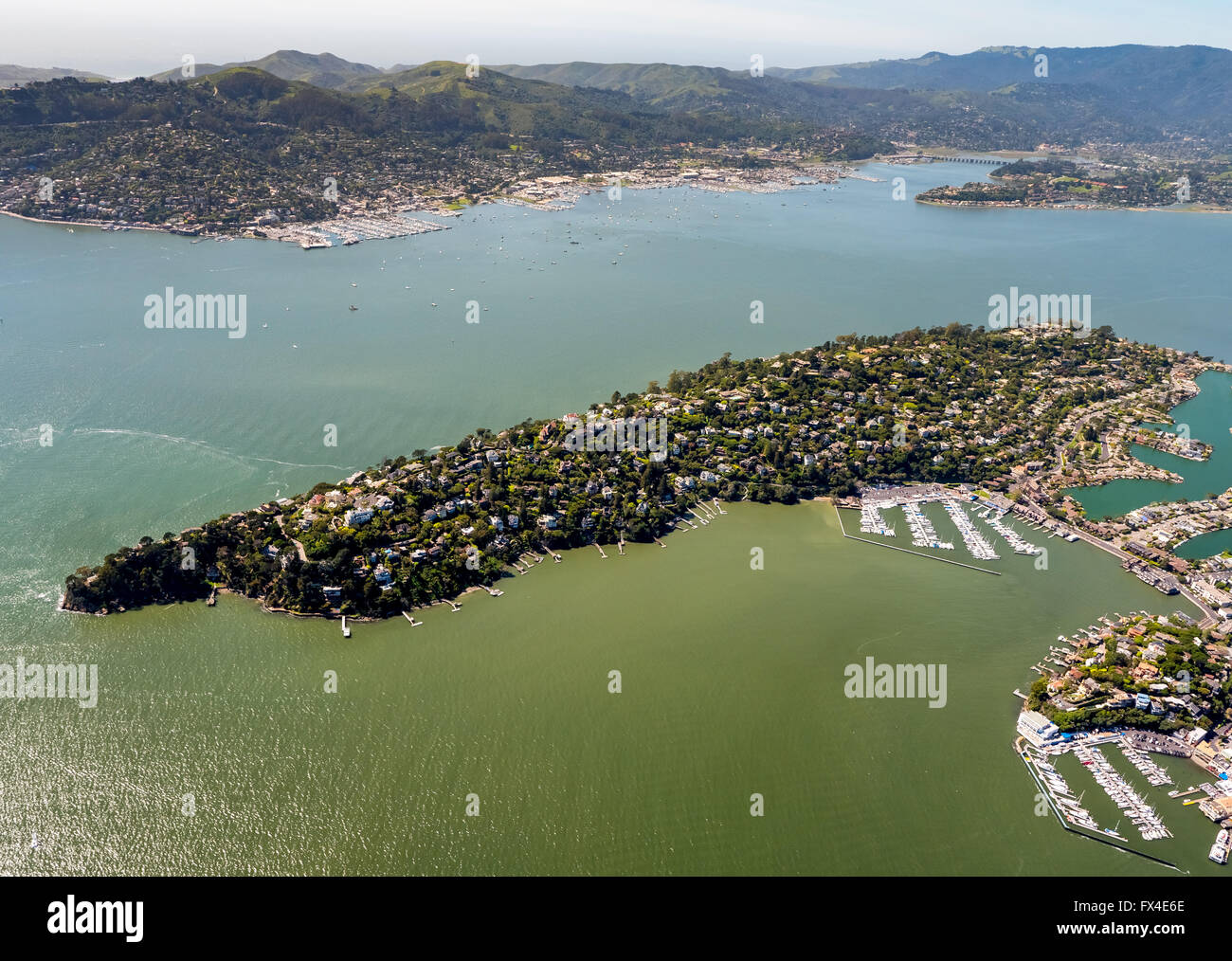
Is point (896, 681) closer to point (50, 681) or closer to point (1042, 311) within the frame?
point (50, 681)

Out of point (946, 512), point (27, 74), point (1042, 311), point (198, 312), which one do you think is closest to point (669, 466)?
point (946, 512)

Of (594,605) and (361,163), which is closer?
(594,605)

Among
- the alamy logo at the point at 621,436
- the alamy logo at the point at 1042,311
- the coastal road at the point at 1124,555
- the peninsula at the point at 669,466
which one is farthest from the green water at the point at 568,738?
the alamy logo at the point at 1042,311

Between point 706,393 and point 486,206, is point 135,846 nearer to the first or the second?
point 706,393

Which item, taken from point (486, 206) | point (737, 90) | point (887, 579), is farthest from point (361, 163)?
point (737, 90)

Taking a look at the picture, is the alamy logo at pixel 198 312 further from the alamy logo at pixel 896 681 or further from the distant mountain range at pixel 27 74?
A: the distant mountain range at pixel 27 74
